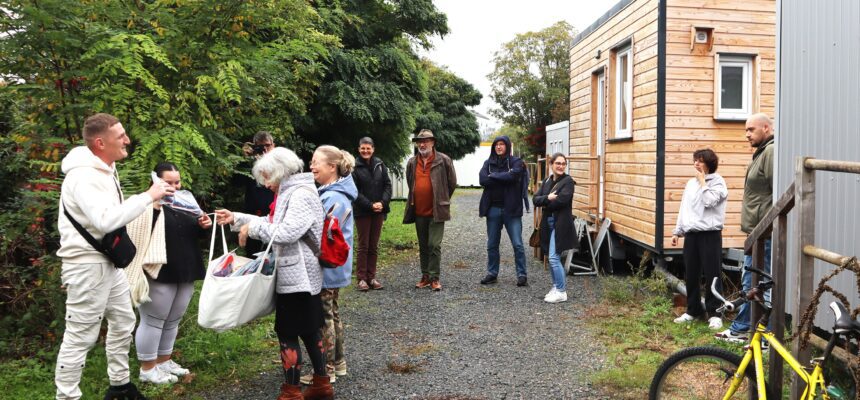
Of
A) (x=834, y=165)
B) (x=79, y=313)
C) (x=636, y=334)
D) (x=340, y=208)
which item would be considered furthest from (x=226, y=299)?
(x=636, y=334)

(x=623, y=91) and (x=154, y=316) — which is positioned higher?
(x=623, y=91)

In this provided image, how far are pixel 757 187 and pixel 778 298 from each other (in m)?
1.98

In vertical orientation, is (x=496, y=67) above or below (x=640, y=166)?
above

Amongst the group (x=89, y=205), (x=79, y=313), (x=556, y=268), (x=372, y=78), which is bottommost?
(x=556, y=268)

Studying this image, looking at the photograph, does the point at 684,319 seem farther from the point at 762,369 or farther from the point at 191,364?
the point at 191,364

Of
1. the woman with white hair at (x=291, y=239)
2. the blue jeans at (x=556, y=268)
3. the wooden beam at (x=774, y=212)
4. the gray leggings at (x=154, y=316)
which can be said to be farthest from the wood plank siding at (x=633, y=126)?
the gray leggings at (x=154, y=316)

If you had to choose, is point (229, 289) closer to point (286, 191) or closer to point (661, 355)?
point (286, 191)

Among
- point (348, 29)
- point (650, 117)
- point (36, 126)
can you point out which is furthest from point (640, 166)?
point (348, 29)

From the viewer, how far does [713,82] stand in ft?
27.4

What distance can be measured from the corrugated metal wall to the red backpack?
2722 mm

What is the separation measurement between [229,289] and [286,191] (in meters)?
0.69

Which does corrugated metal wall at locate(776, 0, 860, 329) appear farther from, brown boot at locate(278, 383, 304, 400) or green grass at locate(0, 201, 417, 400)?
green grass at locate(0, 201, 417, 400)

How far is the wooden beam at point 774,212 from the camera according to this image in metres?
3.96

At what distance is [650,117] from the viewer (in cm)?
871
